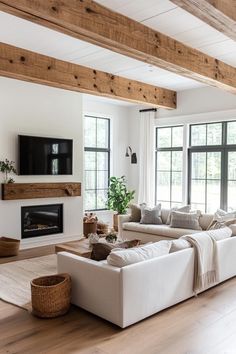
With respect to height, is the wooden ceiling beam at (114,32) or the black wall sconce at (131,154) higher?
the wooden ceiling beam at (114,32)

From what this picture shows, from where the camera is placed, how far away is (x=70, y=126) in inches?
272

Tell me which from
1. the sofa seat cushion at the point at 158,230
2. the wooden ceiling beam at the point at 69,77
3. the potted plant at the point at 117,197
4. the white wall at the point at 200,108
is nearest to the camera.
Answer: the wooden ceiling beam at the point at 69,77

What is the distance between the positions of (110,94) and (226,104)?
2457mm

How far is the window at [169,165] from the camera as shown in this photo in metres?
7.81

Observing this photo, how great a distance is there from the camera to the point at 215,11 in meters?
2.85

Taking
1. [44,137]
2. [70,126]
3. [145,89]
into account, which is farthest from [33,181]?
[145,89]

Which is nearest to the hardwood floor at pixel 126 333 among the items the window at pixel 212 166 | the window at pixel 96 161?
the window at pixel 212 166

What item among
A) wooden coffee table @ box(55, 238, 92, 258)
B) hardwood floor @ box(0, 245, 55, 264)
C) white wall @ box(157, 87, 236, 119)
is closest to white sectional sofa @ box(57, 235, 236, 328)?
wooden coffee table @ box(55, 238, 92, 258)

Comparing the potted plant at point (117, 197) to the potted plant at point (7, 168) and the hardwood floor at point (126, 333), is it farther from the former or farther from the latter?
the hardwood floor at point (126, 333)

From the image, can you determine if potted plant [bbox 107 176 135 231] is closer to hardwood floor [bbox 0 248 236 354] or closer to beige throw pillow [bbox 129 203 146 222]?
beige throw pillow [bbox 129 203 146 222]

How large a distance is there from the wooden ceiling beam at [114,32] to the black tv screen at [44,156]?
292cm

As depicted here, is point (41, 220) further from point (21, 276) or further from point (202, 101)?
point (202, 101)

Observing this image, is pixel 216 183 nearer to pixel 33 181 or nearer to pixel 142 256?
pixel 33 181

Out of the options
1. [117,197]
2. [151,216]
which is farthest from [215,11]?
[117,197]
